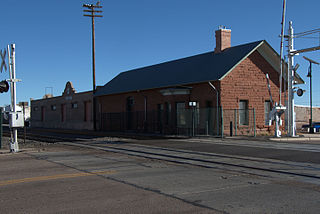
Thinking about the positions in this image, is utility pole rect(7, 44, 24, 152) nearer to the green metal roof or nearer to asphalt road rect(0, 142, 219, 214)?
asphalt road rect(0, 142, 219, 214)

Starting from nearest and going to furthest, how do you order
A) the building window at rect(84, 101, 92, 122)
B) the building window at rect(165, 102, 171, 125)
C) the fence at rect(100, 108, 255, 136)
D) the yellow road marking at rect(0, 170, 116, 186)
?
1. the yellow road marking at rect(0, 170, 116, 186)
2. the fence at rect(100, 108, 255, 136)
3. the building window at rect(165, 102, 171, 125)
4. the building window at rect(84, 101, 92, 122)

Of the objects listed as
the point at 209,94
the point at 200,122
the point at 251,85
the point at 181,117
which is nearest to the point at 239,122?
the point at 200,122

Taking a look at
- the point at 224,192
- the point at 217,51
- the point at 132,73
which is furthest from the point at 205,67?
the point at 224,192

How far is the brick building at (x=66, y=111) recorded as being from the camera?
1779 inches

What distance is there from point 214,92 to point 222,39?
541cm

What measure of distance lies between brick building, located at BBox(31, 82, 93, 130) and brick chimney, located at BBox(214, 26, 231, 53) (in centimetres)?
1880

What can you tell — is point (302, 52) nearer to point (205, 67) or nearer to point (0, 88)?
point (205, 67)

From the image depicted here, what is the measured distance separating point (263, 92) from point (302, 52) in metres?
5.32

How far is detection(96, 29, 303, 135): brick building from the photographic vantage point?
2702 cm

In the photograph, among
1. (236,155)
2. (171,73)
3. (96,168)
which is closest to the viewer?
(96,168)

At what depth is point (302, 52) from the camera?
2469 cm

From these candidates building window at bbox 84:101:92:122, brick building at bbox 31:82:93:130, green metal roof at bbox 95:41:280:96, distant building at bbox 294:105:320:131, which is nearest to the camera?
green metal roof at bbox 95:41:280:96

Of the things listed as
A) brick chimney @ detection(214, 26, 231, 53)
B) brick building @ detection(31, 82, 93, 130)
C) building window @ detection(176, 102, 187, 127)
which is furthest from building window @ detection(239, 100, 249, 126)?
brick building @ detection(31, 82, 93, 130)

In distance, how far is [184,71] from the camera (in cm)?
3181
